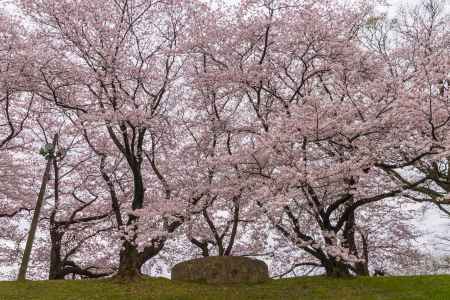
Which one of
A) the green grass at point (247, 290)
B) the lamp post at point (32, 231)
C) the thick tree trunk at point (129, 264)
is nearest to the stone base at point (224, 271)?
the green grass at point (247, 290)

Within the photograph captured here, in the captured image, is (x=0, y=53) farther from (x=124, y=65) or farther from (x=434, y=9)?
(x=434, y=9)

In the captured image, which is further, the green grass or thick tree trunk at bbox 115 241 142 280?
thick tree trunk at bbox 115 241 142 280

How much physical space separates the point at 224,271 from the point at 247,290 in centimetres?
206

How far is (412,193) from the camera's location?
21.4 m

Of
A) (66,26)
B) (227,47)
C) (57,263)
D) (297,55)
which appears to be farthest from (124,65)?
(57,263)

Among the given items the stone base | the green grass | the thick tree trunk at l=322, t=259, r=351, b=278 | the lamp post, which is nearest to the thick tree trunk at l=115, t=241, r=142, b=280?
the green grass

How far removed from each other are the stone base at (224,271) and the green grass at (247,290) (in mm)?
690

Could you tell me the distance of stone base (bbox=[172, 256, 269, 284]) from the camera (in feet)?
61.2

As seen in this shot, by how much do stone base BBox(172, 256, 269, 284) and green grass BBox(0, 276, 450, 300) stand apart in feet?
2.26

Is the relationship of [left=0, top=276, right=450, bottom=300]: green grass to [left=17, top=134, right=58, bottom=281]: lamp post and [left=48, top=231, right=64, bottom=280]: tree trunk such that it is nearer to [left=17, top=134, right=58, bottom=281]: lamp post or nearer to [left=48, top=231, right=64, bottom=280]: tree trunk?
[left=17, top=134, right=58, bottom=281]: lamp post

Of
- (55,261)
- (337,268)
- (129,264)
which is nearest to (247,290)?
(337,268)

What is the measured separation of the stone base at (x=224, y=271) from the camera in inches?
734

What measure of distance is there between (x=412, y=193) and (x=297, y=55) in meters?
8.73

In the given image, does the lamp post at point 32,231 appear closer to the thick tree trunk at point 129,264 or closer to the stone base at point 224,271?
the thick tree trunk at point 129,264
